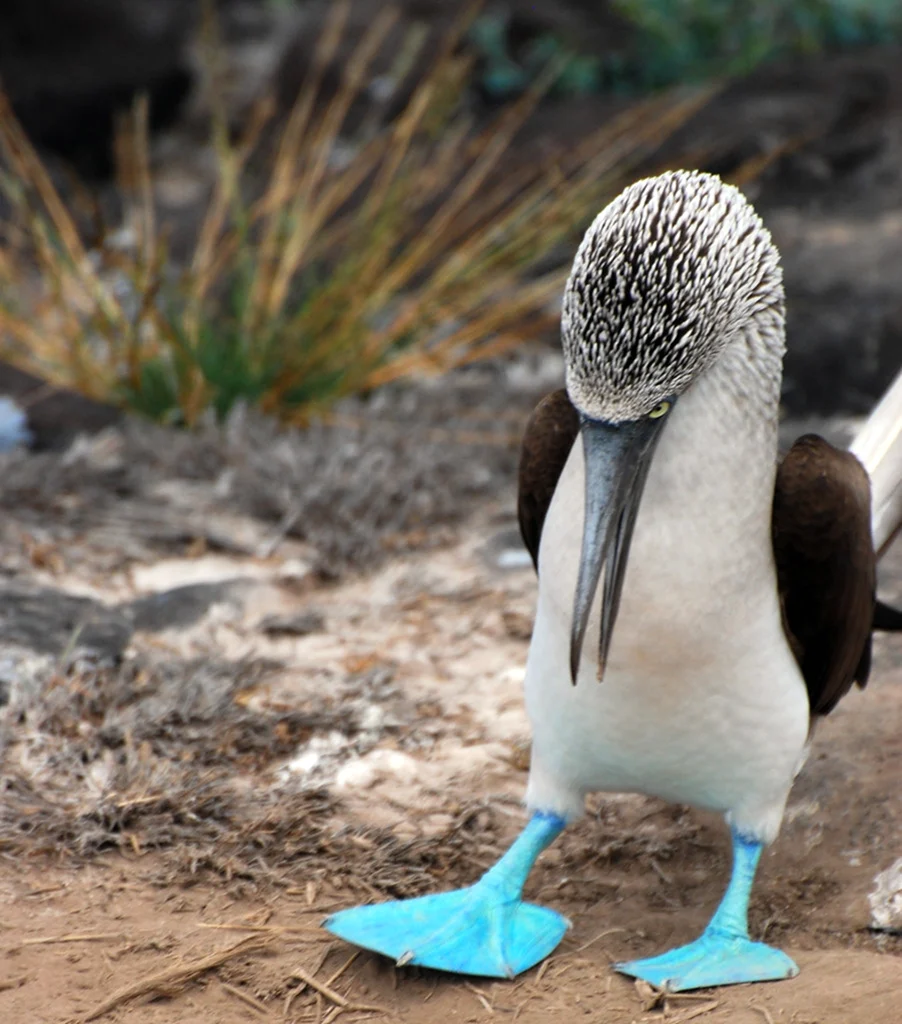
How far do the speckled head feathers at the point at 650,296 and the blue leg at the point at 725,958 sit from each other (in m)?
0.96

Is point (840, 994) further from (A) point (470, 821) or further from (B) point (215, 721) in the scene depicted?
(B) point (215, 721)

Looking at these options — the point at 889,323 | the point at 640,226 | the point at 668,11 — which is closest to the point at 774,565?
the point at 640,226

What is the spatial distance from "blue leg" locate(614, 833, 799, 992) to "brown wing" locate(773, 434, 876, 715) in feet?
1.34

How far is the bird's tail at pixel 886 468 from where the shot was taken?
311 centimetres

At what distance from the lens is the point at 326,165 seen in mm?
6961

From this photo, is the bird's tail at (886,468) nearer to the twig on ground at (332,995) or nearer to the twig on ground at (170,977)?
the twig on ground at (332,995)

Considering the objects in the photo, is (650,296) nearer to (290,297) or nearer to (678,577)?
(678,577)

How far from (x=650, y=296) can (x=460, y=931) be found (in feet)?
3.97

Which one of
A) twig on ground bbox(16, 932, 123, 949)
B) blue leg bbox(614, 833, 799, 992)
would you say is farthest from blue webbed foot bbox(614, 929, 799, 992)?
twig on ground bbox(16, 932, 123, 949)

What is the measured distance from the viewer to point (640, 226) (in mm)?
2312

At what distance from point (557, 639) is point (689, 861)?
0.78 m

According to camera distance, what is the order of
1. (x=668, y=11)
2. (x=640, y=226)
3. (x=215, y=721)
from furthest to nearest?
1. (x=668, y=11)
2. (x=215, y=721)
3. (x=640, y=226)

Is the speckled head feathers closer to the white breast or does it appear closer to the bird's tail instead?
the white breast

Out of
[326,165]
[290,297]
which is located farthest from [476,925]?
[326,165]
